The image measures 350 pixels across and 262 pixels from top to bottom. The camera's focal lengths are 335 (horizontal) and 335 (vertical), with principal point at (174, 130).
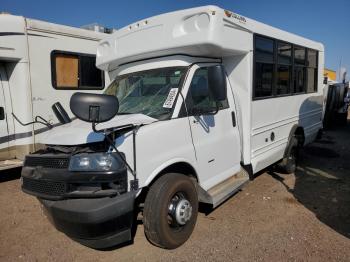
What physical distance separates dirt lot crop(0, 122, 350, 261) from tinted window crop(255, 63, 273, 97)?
1.78m

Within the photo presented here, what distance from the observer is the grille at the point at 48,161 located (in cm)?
330

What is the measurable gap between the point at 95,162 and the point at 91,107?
1.80 ft

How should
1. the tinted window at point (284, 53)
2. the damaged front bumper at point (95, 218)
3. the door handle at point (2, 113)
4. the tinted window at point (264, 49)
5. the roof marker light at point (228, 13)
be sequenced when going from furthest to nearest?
the door handle at point (2, 113) < the tinted window at point (284, 53) < the tinted window at point (264, 49) < the roof marker light at point (228, 13) < the damaged front bumper at point (95, 218)

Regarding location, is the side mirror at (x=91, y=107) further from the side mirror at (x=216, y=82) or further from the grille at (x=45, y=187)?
the side mirror at (x=216, y=82)

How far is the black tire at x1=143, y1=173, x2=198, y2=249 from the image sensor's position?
11.9 feet

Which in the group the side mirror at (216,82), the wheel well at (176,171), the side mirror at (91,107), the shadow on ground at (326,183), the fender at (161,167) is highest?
the side mirror at (216,82)

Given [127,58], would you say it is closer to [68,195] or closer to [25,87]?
[68,195]

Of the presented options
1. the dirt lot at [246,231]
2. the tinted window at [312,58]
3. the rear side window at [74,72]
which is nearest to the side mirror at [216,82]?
the dirt lot at [246,231]

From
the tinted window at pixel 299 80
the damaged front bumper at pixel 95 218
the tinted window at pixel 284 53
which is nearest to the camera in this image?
the damaged front bumper at pixel 95 218

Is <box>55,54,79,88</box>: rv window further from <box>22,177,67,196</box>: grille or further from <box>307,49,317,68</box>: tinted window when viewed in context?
<box>307,49,317,68</box>: tinted window

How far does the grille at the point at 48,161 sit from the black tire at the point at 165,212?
0.96 metres

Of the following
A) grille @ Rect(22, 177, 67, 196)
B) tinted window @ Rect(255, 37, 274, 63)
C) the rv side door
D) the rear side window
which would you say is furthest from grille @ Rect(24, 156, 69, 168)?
the rear side window

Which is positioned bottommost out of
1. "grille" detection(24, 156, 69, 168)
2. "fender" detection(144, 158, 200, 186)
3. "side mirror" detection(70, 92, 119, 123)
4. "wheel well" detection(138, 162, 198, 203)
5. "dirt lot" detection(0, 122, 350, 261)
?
"dirt lot" detection(0, 122, 350, 261)

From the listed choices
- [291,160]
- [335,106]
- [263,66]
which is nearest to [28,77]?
[263,66]
